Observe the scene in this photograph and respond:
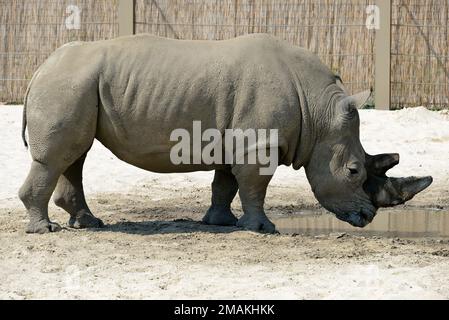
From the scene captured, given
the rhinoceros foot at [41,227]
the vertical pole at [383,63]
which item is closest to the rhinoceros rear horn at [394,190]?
the rhinoceros foot at [41,227]

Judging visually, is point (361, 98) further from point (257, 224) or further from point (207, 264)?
point (207, 264)

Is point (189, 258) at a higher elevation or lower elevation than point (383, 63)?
lower

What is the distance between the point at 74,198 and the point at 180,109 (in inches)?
49.0

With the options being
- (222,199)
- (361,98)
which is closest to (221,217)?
(222,199)

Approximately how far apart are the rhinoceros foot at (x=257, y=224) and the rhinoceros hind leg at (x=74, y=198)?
4.07ft

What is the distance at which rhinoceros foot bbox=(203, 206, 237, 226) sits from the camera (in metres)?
9.96

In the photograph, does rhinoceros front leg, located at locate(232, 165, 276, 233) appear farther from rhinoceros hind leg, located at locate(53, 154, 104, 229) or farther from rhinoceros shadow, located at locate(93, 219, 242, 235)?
rhinoceros hind leg, located at locate(53, 154, 104, 229)

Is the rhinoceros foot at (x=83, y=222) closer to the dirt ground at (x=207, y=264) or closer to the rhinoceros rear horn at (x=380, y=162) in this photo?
the dirt ground at (x=207, y=264)

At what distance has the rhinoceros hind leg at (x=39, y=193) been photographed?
30.0ft

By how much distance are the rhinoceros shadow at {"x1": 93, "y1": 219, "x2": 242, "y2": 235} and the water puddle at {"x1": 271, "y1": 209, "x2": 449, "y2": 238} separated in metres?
0.85

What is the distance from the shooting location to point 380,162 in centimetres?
980

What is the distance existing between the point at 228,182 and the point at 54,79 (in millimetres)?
1832

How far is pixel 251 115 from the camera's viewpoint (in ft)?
30.1

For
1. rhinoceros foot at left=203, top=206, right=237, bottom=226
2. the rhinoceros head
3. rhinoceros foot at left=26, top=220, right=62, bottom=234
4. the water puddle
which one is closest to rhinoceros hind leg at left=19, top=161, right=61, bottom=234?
rhinoceros foot at left=26, top=220, right=62, bottom=234
